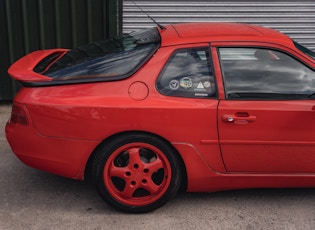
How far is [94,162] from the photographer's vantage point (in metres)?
3.45

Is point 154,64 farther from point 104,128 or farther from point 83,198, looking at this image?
point 83,198

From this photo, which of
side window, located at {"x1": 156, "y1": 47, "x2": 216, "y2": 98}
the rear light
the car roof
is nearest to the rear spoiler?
the rear light

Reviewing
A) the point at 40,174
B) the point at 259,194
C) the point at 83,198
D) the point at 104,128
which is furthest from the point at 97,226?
the point at 259,194

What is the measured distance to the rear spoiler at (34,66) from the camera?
139 inches

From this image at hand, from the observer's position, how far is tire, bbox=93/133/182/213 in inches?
134

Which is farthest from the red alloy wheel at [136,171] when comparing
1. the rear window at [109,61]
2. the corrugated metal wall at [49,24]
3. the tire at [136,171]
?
the corrugated metal wall at [49,24]

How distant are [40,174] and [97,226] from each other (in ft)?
3.79

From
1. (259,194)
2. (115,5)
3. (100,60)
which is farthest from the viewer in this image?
(115,5)

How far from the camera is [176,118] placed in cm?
335

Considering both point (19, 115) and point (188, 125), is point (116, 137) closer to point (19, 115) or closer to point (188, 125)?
point (188, 125)

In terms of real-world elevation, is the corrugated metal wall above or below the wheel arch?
above

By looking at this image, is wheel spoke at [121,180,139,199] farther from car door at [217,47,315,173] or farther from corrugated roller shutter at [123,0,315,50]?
corrugated roller shutter at [123,0,315,50]

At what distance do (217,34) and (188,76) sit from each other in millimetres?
475

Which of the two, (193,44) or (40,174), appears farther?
(40,174)
